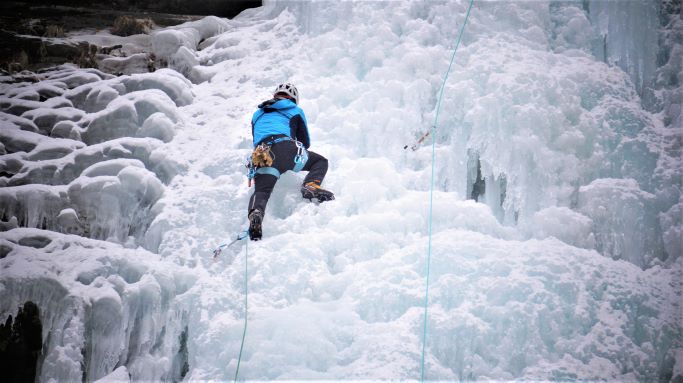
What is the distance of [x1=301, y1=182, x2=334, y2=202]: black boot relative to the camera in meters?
4.26

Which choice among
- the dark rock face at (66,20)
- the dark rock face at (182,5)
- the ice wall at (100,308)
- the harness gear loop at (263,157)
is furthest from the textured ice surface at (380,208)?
the dark rock face at (182,5)

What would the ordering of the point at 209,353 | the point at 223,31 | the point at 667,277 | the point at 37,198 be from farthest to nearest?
1. the point at 223,31
2. the point at 37,198
3. the point at 667,277
4. the point at 209,353

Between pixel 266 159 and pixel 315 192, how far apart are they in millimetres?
465

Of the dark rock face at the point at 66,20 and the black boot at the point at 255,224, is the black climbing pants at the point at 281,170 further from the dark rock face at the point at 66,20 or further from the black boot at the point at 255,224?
the dark rock face at the point at 66,20

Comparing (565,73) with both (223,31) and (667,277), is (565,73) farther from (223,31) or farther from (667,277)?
(223,31)

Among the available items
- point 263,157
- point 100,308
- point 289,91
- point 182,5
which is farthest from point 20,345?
point 182,5

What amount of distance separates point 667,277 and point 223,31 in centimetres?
517

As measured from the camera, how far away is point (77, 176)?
182 inches

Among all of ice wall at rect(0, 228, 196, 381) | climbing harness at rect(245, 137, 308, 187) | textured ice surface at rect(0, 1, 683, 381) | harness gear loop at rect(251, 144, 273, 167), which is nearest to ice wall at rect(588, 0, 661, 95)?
textured ice surface at rect(0, 1, 683, 381)

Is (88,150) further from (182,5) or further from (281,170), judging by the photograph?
(182,5)

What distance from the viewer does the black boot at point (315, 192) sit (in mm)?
4258

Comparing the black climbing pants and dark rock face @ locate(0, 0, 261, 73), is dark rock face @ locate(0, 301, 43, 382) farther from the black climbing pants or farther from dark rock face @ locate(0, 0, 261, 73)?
dark rock face @ locate(0, 0, 261, 73)

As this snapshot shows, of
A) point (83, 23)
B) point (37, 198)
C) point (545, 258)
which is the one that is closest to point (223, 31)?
point (83, 23)

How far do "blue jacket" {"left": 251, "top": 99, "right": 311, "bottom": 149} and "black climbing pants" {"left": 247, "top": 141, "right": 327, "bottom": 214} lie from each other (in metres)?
0.19
